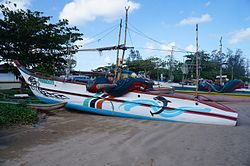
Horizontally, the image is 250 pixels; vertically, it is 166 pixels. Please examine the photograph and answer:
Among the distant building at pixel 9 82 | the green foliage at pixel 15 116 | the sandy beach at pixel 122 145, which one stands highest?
the distant building at pixel 9 82

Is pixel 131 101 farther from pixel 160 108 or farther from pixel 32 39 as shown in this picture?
pixel 32 39

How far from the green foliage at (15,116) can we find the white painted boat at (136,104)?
2363mm

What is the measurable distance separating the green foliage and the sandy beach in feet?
1.10

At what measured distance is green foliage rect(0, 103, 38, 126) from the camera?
554cm

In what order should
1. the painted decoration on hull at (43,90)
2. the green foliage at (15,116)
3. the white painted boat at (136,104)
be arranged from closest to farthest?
the green foliage at (15,116) < the white painted boat at (136,104) < the painted decoration on hull at (43,90)

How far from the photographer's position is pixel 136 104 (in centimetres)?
752

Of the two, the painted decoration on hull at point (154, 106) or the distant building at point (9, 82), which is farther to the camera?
the distant building at point (9, 82)

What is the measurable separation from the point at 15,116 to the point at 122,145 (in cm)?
339

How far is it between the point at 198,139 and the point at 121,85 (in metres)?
3.49

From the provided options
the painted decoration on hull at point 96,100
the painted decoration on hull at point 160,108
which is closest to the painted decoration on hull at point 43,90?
the painted decoration on hull at point 96,100

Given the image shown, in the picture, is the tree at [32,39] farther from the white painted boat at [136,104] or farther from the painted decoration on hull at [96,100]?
the painted decoration on hull at [96,100]

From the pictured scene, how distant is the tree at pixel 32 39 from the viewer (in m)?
10.8


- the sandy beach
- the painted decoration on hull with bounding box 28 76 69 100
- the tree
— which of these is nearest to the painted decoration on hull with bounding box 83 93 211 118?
the sandy beach

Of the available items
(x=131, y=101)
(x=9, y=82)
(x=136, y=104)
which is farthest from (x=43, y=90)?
(x=9, y=82)
